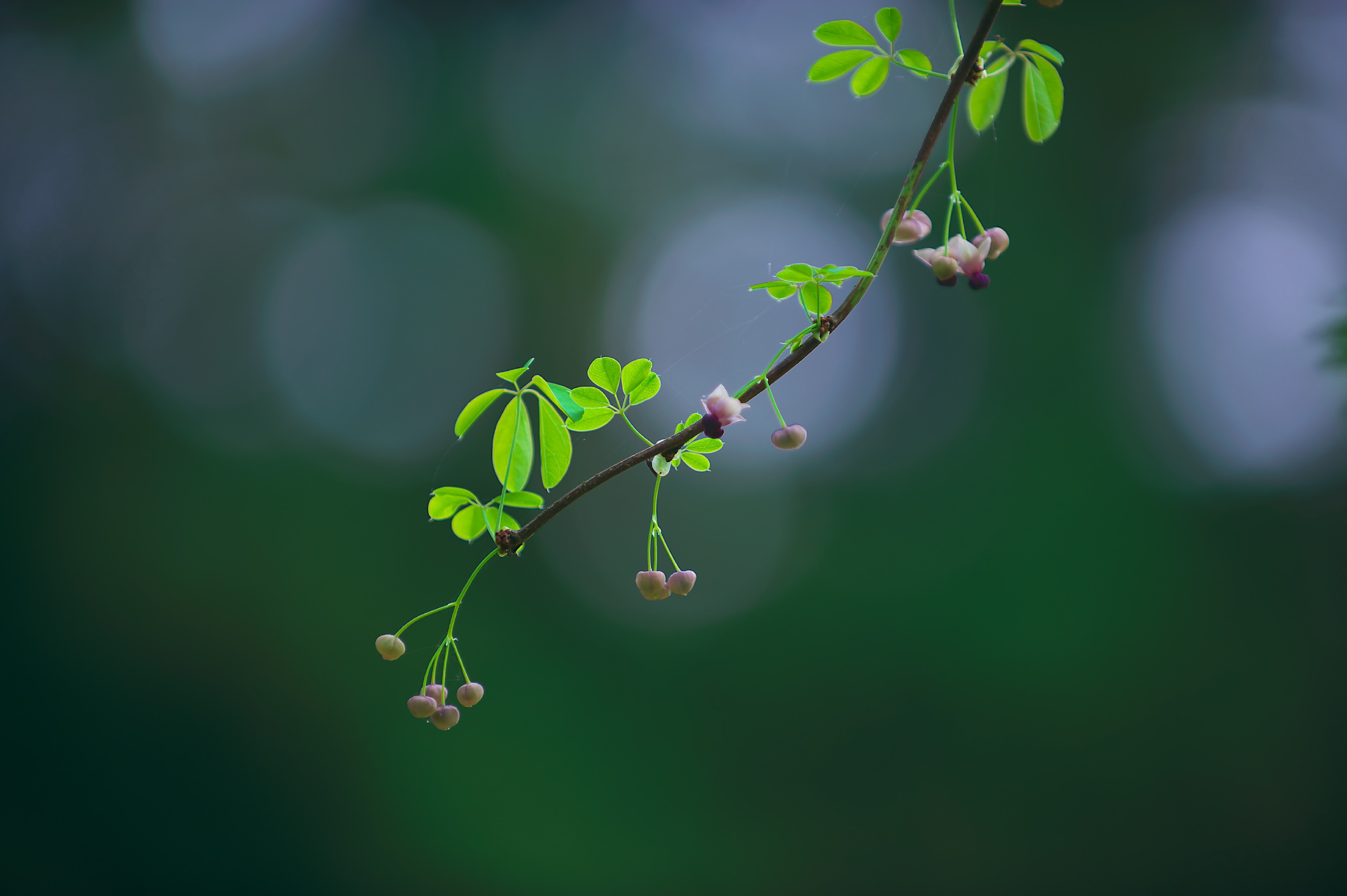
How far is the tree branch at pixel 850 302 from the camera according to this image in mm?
483

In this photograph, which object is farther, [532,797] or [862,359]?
[862,359]

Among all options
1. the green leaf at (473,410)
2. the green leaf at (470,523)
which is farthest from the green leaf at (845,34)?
the green leaf at (470,523)

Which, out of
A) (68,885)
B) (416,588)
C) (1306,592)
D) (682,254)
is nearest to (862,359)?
(682,254)

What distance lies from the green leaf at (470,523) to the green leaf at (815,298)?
0.35m

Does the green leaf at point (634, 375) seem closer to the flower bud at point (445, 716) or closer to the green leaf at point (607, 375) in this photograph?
the green leaf at point (607, 375)

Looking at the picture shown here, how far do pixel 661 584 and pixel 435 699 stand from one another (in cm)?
28

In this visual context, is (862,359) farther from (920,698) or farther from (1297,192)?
(1297,192)

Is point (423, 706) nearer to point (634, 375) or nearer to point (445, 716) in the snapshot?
point (445, 716)

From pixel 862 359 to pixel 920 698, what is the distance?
1.70 meters

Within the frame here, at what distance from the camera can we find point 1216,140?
11.3ft

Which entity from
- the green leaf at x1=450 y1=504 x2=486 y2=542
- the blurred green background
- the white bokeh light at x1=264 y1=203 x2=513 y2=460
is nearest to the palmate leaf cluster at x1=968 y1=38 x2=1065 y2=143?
the green leaf at x1=450 y1=504 x2=486 y2=542

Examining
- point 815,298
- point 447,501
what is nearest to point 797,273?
point 815,298

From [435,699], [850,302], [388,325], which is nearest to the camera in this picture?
[850,302]

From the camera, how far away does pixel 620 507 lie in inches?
143
